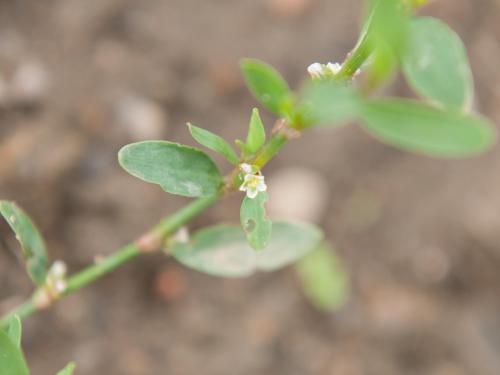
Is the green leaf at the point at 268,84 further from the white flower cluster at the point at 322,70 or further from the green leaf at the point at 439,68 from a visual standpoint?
the green leaf at the point at 439,68

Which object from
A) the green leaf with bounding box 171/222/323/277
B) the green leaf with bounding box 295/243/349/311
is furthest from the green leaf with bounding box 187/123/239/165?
the green leaf with bounding box 295/243/349/311

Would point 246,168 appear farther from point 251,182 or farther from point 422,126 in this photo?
point 422,126

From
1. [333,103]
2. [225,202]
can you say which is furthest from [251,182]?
[225,202]

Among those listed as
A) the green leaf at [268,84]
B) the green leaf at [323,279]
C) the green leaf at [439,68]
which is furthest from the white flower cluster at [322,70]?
the green leaf at [323,279]

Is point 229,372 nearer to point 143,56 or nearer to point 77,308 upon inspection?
point 77,308

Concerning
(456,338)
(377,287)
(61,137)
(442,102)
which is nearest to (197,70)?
(61,137)

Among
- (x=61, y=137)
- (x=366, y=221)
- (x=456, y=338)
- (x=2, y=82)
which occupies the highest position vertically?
(x=2, y=82)
